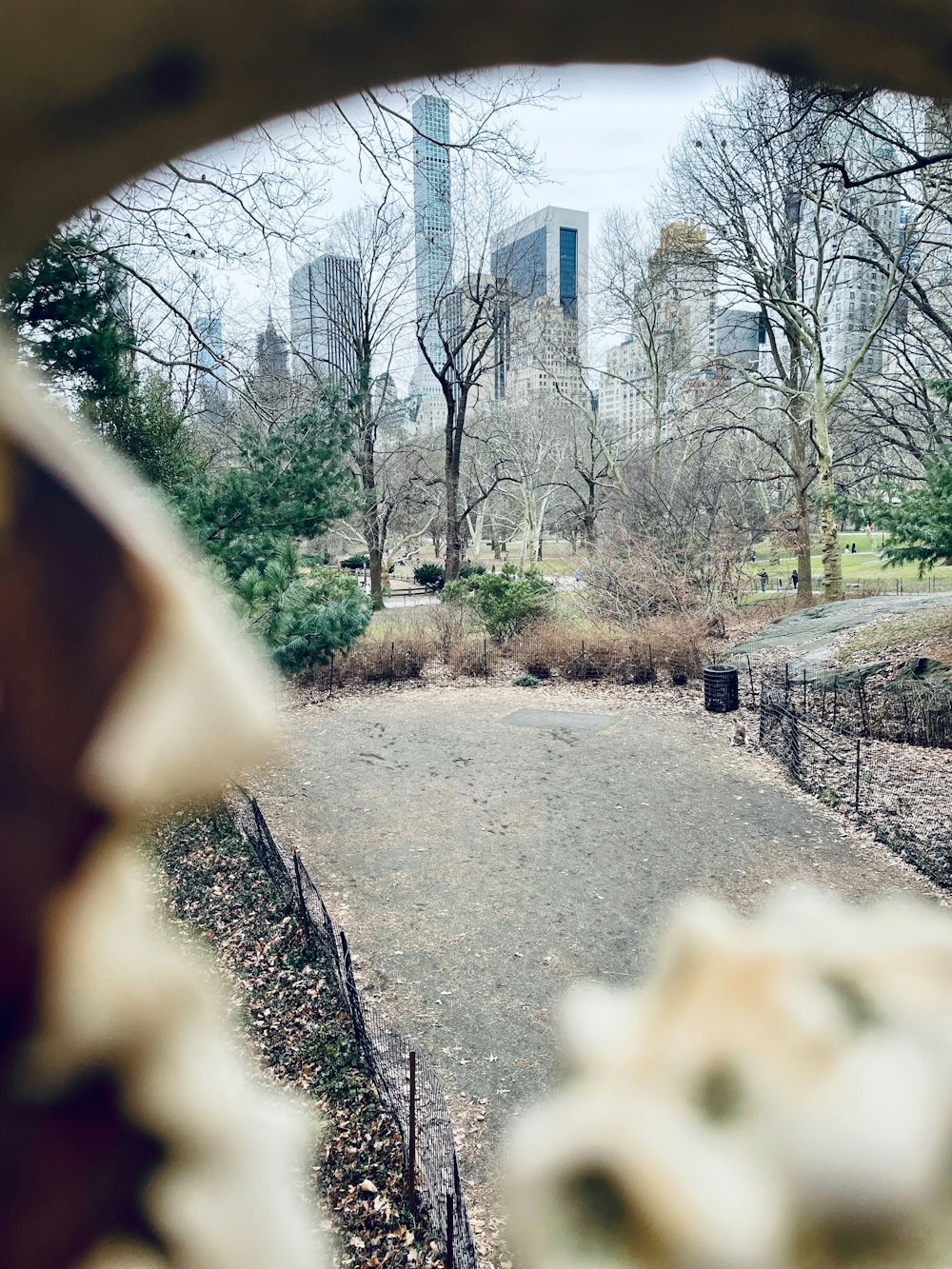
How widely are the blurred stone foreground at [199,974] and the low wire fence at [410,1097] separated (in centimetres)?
105

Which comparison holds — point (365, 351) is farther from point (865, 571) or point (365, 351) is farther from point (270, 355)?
point (865, 571)

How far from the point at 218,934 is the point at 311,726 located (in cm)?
420

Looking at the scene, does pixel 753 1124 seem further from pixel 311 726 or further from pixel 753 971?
pixel 311 726

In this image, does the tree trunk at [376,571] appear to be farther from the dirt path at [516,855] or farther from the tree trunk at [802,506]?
the dirt path at [516,855]

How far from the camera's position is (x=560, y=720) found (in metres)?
7.81

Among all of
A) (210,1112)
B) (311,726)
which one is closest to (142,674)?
(210,1112)

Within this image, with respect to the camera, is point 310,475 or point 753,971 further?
point 310,475

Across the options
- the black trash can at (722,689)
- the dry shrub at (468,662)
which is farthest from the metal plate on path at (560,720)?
the dry shrub at (468,662)

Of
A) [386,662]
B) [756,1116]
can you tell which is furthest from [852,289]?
[756,1116]

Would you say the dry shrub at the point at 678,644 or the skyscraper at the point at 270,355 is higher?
the skyscraper at the point at 270,355

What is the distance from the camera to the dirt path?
3111 mm

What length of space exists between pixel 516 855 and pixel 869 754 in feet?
10.7

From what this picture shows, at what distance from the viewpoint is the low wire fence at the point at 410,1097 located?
169 cm

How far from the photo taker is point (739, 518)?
476 inches
